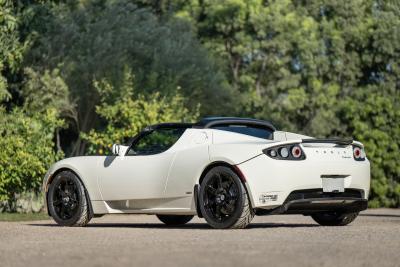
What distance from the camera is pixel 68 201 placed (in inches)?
524

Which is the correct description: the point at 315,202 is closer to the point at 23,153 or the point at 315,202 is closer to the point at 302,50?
the point at 23,153

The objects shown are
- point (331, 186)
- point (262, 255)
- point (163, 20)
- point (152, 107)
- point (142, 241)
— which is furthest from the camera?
point (163, 20)

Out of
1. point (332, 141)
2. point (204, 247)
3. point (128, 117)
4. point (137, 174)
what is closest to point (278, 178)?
point (332, 141)

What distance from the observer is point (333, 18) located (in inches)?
2111

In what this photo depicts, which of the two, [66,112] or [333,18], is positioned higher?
[333,18]

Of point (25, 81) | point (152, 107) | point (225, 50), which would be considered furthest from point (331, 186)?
point (225, 50)

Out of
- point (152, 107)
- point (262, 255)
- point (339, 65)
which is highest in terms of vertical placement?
point (339, 65)

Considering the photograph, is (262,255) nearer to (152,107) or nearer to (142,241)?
(142,241)

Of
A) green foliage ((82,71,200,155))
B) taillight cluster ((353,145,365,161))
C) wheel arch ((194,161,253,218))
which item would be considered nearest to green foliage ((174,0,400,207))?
green foliage ((82,71,200,155))

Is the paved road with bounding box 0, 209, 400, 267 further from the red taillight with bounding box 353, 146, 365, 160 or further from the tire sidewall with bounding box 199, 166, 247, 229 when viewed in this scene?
the red taillight with bounding box 353, 146, 365, 160

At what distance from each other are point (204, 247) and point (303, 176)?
2777mm

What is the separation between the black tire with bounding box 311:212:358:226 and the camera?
42.3 feet

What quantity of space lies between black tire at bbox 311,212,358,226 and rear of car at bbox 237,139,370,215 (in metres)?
0.82

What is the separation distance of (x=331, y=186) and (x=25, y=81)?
1843 cm
